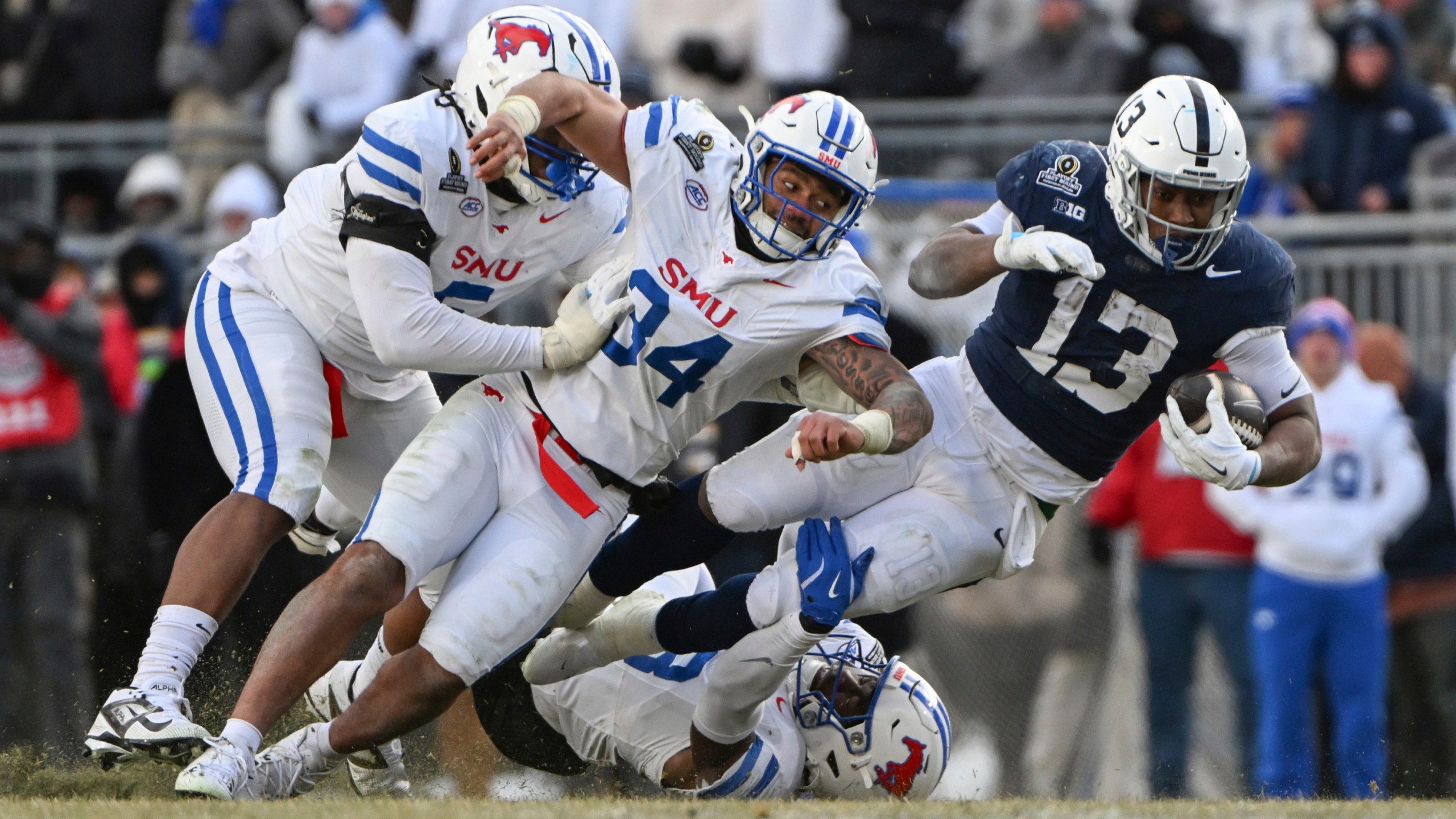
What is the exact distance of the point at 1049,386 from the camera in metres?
6.56

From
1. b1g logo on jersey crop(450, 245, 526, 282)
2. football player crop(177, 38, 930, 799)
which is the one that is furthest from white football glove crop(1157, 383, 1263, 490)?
b1g logo on jersey crop(450, 245, 526, 282)

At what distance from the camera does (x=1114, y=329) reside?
21.2ft

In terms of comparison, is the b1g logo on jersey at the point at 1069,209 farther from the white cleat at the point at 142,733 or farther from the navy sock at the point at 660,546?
the white cleat at the point at 142,733

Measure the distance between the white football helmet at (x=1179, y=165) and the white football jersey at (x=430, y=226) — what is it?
1.77 m

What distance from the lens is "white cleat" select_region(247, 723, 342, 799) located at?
623cm

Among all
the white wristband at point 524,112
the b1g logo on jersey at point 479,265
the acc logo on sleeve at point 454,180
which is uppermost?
the white wristband at point 524,112

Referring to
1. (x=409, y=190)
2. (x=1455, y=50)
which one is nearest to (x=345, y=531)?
(x=409, y=190)

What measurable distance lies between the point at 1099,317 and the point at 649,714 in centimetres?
207

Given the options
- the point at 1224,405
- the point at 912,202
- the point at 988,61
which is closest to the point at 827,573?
the point at 1224,405

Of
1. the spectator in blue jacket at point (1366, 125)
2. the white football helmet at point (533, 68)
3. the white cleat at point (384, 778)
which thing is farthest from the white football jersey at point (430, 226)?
the spectator in blue jacket at point (1366, 125)

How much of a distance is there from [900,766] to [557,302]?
3.65m

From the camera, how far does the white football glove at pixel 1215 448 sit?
6117mm

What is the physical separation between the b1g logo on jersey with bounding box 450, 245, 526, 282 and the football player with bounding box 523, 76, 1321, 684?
0.94 meters

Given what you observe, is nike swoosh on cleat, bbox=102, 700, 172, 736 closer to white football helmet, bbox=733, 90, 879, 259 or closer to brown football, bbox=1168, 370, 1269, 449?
white football helmet, bbox=733, 90, 879, 259
